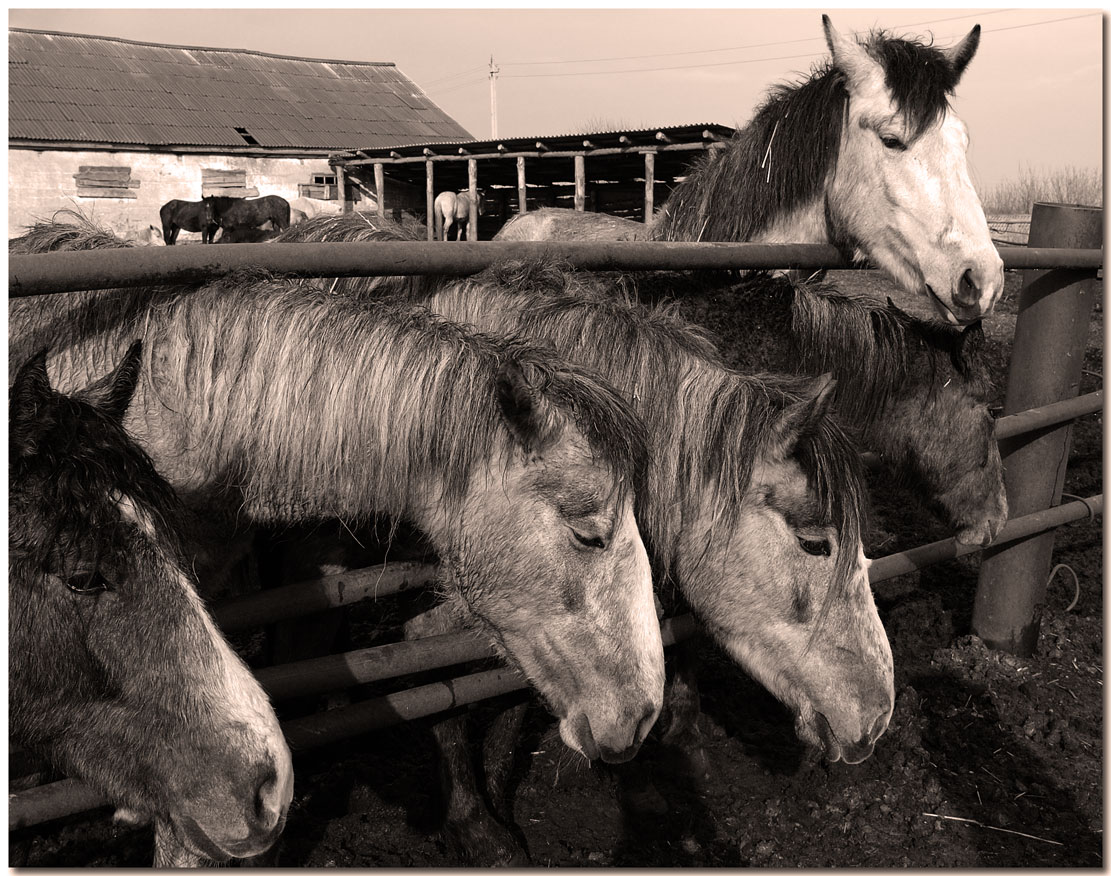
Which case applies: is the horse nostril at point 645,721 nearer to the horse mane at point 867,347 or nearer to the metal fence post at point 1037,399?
the horse mane at point 867,347

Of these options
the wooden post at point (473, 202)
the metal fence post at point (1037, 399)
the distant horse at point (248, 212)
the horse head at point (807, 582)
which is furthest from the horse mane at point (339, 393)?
the distant horse at point (248, 212)

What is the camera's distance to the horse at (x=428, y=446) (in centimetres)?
212

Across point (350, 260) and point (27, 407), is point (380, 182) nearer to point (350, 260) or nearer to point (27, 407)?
point (350, 260)

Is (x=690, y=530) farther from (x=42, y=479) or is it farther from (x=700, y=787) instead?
(x=42, y=479)

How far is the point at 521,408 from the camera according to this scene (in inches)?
82.8

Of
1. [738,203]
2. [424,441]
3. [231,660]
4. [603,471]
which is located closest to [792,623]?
[603,471]

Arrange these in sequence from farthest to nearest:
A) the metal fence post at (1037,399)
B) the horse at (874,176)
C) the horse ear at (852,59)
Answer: the metal fence post at (1037,399)
the horse ear at (852,59)
the horse at (874,176)

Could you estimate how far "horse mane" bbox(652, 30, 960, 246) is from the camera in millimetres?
3480

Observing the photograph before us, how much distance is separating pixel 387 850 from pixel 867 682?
153 cm

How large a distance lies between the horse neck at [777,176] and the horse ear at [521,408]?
203 centimetres

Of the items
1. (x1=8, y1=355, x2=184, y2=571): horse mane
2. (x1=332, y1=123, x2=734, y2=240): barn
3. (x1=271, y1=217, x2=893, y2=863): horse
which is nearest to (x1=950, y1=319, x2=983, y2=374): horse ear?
(x1=271, y1=217, x2=893, y2=863): horse

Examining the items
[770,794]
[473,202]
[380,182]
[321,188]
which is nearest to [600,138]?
[473,202]

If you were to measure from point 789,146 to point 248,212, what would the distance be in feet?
59.2

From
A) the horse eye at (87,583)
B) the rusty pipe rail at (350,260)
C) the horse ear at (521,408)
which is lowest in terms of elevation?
the horse eye at (87,583)
